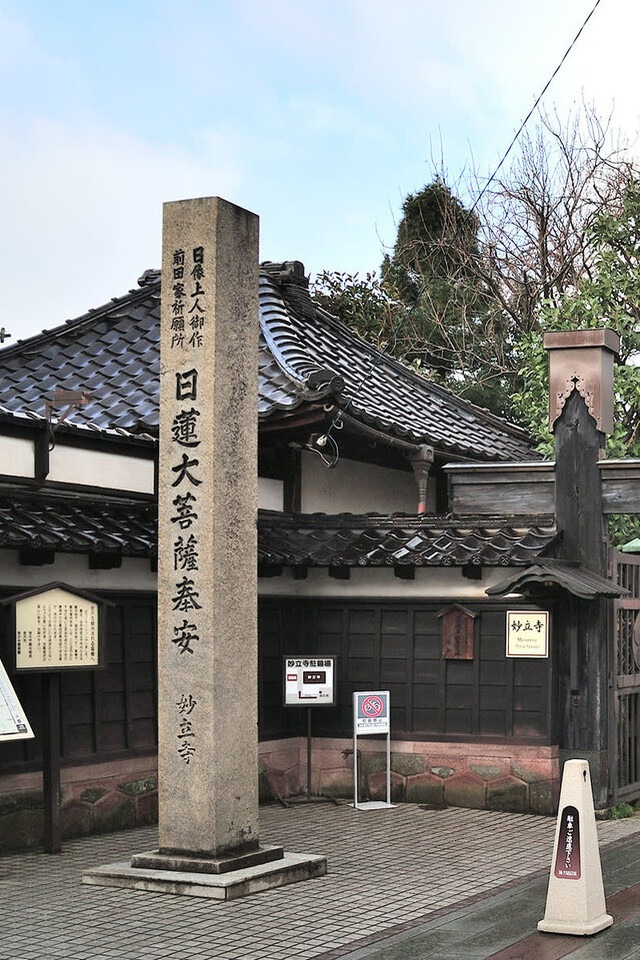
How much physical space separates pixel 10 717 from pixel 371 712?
198 inches

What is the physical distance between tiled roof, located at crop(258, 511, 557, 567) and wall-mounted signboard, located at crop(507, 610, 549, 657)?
0.66m

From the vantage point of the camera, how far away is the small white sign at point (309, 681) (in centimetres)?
1478

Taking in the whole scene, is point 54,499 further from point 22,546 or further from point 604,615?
point 604,615

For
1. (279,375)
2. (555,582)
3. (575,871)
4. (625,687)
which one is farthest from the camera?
(279,375)

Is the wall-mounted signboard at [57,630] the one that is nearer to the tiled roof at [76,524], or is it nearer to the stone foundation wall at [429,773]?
the tiled roof at [76,524]

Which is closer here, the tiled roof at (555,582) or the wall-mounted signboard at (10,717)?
the wall-mounted signboard at (10,717)

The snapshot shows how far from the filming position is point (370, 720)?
14570 millimetres

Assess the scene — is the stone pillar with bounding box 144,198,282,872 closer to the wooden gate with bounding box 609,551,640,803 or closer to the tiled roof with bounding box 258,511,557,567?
the tiled roof with bounding box 258,511,557,567

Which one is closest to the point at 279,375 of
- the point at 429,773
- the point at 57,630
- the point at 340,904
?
the point at 429,773

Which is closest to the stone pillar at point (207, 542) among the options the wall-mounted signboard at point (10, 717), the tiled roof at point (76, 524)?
the wall-mounted signboard at point (10, 717)

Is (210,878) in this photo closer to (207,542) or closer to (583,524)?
(207,542)

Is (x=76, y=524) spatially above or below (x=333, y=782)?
above

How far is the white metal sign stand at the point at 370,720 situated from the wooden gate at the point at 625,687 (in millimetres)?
2435

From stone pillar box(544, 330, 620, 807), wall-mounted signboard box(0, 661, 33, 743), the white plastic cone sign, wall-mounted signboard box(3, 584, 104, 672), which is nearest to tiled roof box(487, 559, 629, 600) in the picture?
stone pillar box(544, 330, 620, 807)
